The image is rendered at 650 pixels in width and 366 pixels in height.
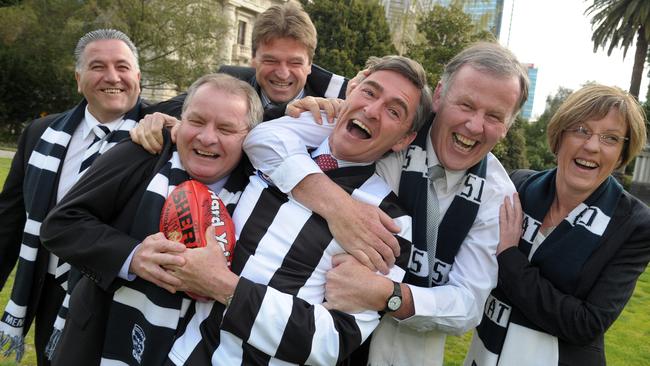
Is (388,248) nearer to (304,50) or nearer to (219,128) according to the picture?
(219,128)

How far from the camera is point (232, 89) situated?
2.49 m

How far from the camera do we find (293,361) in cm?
212

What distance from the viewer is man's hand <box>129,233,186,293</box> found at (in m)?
2.18

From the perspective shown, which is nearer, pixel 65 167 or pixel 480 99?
pixel 480 99

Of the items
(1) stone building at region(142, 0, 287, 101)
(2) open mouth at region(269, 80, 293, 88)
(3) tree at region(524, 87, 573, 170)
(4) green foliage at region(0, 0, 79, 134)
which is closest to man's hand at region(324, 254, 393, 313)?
(2) open mouth at region(269, 80, 293, 88)

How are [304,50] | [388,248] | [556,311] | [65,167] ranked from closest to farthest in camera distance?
[388,248]
[556,311]
[65,167]
[304,50]

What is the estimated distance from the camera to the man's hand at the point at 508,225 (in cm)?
266

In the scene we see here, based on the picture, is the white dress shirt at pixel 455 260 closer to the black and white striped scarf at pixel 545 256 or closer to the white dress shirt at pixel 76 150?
the black and white striped scarf at pixel 545 256

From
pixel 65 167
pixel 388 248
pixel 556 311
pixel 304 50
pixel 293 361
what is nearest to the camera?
pixel 293 361

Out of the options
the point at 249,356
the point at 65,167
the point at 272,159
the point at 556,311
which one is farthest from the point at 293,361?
the point at 65,167

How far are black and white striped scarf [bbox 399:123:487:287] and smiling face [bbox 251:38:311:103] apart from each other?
4.75 feet

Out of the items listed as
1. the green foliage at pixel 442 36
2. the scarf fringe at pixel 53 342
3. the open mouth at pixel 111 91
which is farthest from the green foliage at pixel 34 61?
the scarf fringe at pixel 53 342

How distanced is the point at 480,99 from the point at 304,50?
164cm

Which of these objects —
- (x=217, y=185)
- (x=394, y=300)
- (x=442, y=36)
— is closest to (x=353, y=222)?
(x=394, y=300)
